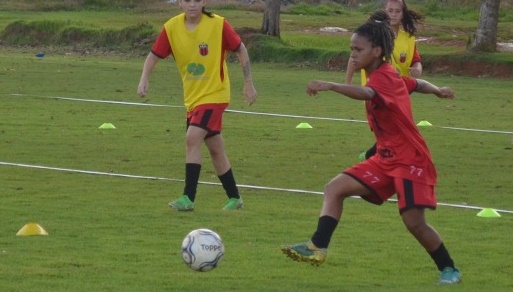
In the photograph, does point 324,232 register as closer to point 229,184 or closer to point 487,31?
point 229,184

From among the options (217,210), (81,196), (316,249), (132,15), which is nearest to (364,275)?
(316,249)

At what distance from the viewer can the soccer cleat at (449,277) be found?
8062mm

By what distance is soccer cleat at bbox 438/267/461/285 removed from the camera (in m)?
8.06

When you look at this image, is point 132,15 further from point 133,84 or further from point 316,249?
point 316,249

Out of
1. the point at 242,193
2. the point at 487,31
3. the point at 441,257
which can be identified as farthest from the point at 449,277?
the point at 487,31

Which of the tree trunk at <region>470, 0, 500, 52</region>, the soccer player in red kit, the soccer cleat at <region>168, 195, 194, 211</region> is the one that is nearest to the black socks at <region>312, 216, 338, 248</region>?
the soccer player in red kit

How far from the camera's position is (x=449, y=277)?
8.08 m

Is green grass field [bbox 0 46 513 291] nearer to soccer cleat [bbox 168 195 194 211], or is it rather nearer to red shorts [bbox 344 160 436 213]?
soccer cleat [bbox 168 195 194 211]

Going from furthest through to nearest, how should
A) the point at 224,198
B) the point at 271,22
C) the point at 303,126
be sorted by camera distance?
the point at 271,22
the point at 303,126
the point at 224,198

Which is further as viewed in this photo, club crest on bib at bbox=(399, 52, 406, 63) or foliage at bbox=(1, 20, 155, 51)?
foliage at bbox=(1, 20, 155, 51)

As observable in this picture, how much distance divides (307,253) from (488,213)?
12.1 ft

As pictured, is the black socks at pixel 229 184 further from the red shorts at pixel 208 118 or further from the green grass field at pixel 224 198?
the red shorts at pixel 208 118

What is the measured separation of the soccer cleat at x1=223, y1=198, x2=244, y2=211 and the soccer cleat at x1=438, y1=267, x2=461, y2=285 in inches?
133

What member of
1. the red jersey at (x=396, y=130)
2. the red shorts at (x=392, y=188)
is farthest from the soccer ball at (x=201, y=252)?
the red jersey at (x=396, y=130)
